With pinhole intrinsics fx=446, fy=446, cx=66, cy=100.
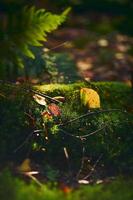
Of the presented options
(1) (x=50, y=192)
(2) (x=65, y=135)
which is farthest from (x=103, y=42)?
(1) (x=50, y=192)

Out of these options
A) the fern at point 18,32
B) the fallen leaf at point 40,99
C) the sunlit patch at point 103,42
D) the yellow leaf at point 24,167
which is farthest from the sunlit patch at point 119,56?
the yellow leaf at point 24,167

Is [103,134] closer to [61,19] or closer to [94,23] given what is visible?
[61,19]

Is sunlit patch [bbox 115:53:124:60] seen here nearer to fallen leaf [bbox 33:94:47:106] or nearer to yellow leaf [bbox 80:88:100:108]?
yellow leaf [bbox 80:88:100:108]

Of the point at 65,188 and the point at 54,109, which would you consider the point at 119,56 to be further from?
the point at 65,188

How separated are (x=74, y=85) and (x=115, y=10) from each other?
4397 millimetres

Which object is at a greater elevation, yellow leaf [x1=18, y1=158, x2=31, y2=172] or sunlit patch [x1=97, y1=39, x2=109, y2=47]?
sunlit patch [x1=97, y1=39, x2=109, y2=47]

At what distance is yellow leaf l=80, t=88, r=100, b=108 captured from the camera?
2.78 metres

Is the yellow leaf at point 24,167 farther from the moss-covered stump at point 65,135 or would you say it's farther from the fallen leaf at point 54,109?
the fallen leaf at point 54,109

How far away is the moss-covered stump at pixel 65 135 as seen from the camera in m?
2.54

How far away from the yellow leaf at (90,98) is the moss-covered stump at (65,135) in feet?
0.11

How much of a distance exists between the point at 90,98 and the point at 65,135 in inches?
12.6

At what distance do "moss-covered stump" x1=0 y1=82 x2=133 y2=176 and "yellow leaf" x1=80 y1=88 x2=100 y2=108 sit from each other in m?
0.03

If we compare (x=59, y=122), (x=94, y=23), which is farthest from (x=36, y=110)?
(x=94, y=23)

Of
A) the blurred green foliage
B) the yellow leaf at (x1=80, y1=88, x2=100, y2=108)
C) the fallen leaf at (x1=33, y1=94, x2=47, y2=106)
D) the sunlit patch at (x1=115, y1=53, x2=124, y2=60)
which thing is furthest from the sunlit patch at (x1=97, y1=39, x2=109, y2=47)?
the blurred green foliage
